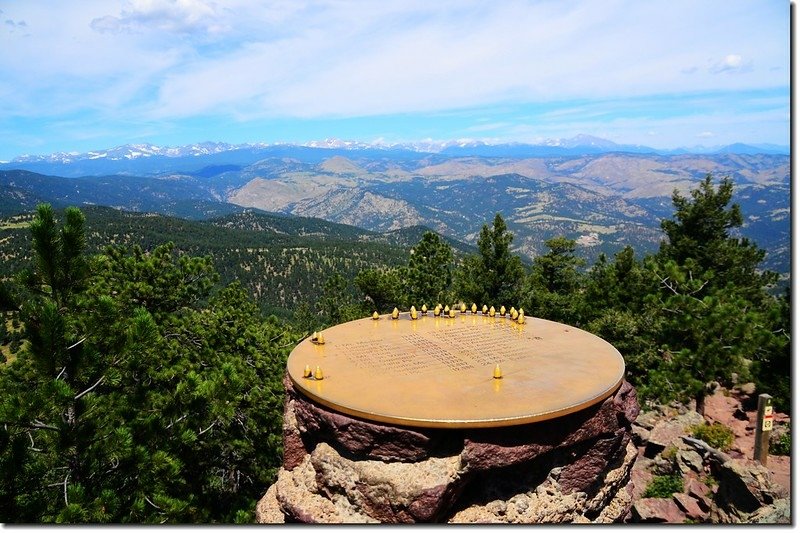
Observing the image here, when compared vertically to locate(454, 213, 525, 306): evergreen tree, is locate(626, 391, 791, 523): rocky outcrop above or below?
below

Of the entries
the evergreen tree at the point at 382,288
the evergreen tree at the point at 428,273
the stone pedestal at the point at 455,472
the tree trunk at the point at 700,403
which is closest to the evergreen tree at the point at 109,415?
the stone pedestal at the point at 455,472

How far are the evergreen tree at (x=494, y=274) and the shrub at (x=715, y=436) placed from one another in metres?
12.3

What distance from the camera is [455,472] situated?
27.3ft

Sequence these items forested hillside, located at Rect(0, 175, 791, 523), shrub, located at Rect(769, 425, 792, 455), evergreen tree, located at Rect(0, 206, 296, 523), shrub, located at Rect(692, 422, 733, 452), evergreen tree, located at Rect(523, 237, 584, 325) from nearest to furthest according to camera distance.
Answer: evergreen tree, located at Rect(0, 206, 296, 523) → forested hillside, located at Rect(0, 175, 791, 523) → shrub, located at Rect(769, 425, 792, 455) → shrub, located at Rect(692, 422, 733, 452) → evergreen tree, located at Rect(523, 237, 584, 325)

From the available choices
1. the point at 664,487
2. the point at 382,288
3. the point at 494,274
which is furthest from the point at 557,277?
the point at 664,487

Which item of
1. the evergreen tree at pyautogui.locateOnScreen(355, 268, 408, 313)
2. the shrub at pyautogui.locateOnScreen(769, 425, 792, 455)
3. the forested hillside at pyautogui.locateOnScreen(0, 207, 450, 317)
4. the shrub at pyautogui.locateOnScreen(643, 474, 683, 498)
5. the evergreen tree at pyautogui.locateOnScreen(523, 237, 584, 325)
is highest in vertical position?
the evergreen tree at pyautogui.locateOnScreen(355, 268, 408, 313)

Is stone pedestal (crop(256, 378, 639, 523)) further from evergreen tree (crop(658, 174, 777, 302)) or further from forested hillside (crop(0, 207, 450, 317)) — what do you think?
forested hillside (crop(0, 207, 450, 317))

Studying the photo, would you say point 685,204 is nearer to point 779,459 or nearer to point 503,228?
point 503,228

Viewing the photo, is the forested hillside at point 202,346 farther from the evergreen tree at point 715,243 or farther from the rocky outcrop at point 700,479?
the rocky outcrop at point 700,479

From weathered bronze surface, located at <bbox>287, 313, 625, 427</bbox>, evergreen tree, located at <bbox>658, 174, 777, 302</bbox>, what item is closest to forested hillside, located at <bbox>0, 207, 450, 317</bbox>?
evergreen tree, located at <bbox>658, 174, 777, 302</bbox>

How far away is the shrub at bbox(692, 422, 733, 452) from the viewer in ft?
41.6

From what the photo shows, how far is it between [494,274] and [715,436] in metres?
13.2

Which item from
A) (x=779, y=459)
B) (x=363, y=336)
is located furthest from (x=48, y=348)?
(x=779, y=459)

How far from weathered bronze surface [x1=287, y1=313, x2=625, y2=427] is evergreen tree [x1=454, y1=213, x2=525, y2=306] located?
10.3 meters
